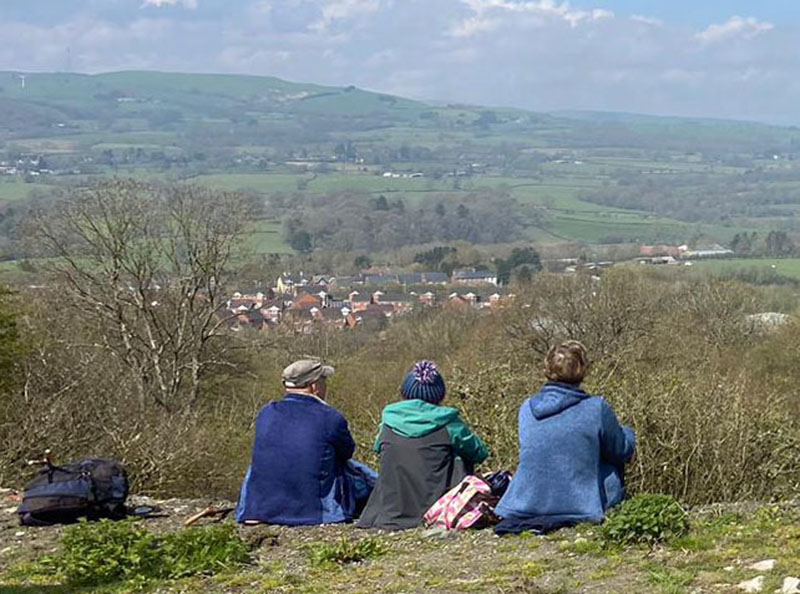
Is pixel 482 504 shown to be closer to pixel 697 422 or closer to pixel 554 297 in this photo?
pixel 697 422

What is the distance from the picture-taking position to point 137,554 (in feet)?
19.9

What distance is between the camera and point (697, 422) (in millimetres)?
11250

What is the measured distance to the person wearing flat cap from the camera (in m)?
7.19

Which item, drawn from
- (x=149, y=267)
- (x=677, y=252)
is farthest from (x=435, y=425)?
(x=677, y=252)

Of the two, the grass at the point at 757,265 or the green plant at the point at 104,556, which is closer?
the green plant at the point at 104,556

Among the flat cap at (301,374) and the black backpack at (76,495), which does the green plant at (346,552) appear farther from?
the black backpack at (76,495)

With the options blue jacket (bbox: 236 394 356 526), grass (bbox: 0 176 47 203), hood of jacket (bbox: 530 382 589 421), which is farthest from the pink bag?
grass (bbox: 0 176 47 203)

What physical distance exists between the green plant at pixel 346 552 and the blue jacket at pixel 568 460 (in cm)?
78

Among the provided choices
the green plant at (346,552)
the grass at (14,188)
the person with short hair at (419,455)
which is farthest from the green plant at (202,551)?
the grass at (14,188)

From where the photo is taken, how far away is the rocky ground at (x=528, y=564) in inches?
202

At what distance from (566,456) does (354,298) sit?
49.0 metres

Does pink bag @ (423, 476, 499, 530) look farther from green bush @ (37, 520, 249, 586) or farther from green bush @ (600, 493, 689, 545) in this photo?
green bush @ (37, 520, 249, 586)

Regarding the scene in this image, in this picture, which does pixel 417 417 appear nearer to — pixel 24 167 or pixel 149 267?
pixel 149 267

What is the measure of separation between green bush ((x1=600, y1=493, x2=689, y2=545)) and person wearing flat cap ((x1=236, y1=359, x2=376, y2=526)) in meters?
2.05
